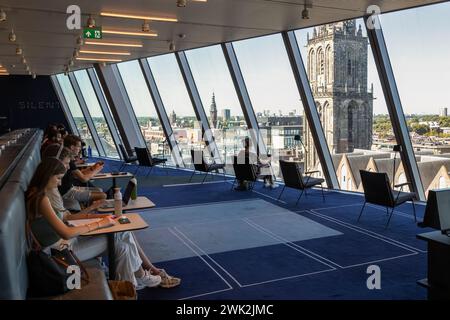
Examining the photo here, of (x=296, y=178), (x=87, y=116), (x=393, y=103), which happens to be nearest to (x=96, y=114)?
(x=87, y=116)

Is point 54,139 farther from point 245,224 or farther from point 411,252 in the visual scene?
point 411,252

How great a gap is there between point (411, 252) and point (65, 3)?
19.8 ft

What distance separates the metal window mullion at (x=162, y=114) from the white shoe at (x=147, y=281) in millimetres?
9709

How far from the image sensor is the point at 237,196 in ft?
28.2

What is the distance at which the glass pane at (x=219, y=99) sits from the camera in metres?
10.7

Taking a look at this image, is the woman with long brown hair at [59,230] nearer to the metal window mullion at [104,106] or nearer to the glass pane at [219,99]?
the glass pane at [219,99]

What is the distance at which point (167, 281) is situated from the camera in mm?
3986

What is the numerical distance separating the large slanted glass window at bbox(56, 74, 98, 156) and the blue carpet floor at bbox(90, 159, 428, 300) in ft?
39.9

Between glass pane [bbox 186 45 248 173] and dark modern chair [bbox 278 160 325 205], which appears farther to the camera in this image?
glass pane [bbox 186 45 248 173]

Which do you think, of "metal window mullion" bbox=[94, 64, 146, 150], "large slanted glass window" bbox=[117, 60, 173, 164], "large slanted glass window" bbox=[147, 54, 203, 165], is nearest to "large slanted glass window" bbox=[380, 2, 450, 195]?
"large slanted glass window" bbox=[147, 54, 203, 165]

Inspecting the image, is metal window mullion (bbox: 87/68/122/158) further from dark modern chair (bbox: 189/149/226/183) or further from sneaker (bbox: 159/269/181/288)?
sneaker (bbox: 159/269/181/288)

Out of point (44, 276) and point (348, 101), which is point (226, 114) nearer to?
point (348, 101)

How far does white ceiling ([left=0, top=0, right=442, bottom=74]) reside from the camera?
6511 millimetres

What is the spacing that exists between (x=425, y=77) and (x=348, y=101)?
1682mm
